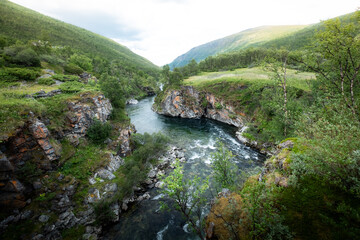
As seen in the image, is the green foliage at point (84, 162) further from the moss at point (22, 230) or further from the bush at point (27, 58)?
the bush at point (27, 58)

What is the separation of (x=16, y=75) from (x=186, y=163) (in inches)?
1270

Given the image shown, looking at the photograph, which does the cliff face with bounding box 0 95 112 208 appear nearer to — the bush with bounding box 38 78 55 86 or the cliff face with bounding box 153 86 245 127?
the bush with bounding box 38 78 55 86

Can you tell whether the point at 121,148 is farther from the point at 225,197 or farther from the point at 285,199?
the point at 285,199

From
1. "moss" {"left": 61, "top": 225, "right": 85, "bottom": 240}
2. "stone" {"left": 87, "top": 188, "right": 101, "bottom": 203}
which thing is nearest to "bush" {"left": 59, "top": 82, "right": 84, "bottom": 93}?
"stone" {"left": 87, "top": 188, "right": 101, "bottom": 203}

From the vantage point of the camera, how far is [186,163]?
84.3 feet

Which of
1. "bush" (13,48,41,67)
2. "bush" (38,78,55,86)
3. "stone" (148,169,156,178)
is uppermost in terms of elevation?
"bush" (13,48,41,67)

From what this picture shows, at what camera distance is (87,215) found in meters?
15.3

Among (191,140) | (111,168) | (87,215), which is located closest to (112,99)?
(111,168)

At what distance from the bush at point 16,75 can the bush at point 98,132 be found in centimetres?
1375

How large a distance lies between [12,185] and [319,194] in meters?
24.2

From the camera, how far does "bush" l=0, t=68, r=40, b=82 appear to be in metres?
22.1

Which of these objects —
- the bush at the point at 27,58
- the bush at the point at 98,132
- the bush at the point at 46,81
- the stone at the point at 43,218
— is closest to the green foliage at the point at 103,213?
the stone at the point at 43,218

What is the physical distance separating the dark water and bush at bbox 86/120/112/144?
40.6ft

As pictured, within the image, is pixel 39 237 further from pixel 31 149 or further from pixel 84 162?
pixel 31 149
